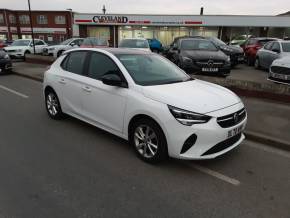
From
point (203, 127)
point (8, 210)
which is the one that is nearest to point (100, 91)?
point (203, 127)

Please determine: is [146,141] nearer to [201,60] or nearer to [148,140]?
[148,140]

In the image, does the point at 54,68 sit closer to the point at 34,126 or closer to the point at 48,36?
the point at 34,126

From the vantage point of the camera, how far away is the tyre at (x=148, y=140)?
3.63 meters

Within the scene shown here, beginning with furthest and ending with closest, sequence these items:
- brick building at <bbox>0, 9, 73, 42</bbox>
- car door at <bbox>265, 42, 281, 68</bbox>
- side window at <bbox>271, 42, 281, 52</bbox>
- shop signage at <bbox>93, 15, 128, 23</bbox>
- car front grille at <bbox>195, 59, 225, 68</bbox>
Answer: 1. brick building at <bbox>0, 9, 73, 42</bbox>
2. shop signage at <bbox>93, 15, 128, 23</bbox>
3. side window at <bbox>271, 42, 281, 52</bbox>
4. car door at <bbox>265, 42, 281, 68</bbox>
5. car front grille at <bbox>195, 59, 225, 68</bbox>

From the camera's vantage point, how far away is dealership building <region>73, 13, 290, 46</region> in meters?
32.1

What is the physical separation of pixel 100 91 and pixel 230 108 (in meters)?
2.10

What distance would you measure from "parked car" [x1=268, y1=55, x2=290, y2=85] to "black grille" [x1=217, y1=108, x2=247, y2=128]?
4151 millimetres

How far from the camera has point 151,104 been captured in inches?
143

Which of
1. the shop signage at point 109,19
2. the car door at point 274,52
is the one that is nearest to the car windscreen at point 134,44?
the car door at point 274,52

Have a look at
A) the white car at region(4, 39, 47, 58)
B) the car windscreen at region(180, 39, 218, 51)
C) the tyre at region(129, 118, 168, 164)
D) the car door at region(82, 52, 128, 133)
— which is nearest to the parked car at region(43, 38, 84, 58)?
the white car at region(4, 39, 47, 58)

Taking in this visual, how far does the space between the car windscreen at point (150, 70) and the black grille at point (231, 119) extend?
1132 mm

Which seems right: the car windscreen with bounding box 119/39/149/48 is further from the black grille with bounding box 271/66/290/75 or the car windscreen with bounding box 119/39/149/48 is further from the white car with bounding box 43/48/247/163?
the white car with bounding box 43/48/247/163

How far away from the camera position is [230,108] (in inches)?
147

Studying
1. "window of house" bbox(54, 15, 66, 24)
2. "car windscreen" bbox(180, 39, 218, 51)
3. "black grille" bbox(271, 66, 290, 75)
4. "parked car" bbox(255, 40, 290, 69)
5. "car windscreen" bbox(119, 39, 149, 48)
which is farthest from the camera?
"window of house" bbox(54, 15, 66, 24)
